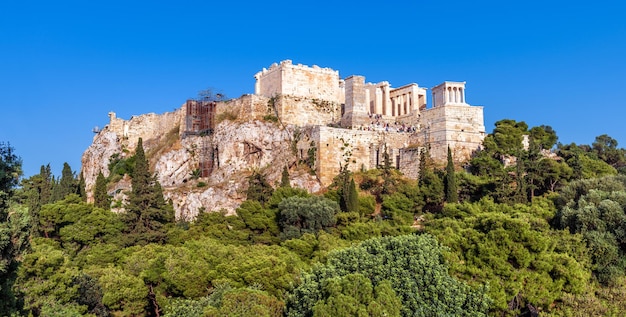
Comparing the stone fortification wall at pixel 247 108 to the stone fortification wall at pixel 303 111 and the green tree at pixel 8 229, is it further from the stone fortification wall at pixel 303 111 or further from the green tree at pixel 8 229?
the green tree at pixel 8 229

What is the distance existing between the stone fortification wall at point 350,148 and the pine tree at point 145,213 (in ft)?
45.1

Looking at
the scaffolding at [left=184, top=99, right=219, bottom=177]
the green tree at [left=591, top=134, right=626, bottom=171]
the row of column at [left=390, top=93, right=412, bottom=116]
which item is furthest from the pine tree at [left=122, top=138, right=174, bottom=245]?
the green tree at [left=591, top=134, right=626, bottom=171]

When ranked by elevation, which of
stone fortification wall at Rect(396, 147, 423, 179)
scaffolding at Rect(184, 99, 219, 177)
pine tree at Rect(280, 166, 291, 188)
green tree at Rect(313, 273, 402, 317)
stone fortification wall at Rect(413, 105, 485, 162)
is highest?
scaffolding at Rect(184, 99, 219, 177)

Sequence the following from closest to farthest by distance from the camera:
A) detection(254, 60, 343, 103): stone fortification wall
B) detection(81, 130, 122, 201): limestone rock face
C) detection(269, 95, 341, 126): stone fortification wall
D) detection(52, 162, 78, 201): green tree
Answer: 1. detection(52, 162, 78, 201): green tree
2. detection(269, 95, 341, 126): stone fortification wall
3. detection(254, 60, 343, 103): stone fortification wall
4. detection(81, 130, 122, 201): limestone rock face

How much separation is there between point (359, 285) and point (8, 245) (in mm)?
11732

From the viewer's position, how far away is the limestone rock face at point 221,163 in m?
53.9

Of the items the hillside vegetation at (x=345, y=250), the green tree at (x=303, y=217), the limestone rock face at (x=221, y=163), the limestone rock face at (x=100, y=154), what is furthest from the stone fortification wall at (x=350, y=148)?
the limestone rock face at (x=100, y=154)

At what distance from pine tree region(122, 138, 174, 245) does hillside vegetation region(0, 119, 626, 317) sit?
10cm

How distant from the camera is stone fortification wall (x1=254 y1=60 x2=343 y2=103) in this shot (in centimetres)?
6300

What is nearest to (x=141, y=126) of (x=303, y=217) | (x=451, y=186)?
(x=303, y=217)

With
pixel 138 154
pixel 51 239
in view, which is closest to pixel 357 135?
pixel 138 154

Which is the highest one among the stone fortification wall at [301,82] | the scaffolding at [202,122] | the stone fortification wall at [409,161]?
the stone fortification wall at [301,82]

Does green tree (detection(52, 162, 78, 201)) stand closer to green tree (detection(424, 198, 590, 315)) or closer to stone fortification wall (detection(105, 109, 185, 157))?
stone fortification wall (detection(105, 109, 185, 157))

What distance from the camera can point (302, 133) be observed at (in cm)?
5688
